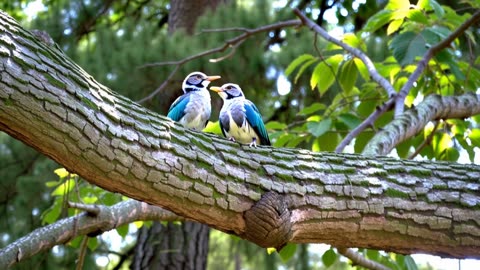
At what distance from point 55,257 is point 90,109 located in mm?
4136

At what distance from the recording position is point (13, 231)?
5.89 m

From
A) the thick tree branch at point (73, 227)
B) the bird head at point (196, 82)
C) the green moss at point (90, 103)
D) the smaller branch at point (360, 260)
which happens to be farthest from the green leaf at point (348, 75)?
the green moss at point (90, 103)

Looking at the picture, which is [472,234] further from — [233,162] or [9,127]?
[9,127]

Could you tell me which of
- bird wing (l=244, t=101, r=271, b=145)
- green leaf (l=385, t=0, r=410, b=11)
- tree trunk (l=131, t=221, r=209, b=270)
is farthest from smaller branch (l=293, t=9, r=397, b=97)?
tree trunk (l=131, t=221, r=209, b=270)

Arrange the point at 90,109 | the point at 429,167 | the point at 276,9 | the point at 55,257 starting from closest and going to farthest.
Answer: the point at 90,109
the point at 429,167
the point at 55,257
the point at 276,9

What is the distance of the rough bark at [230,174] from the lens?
6.87 ft

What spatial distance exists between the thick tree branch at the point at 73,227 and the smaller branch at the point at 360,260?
0.91 meters

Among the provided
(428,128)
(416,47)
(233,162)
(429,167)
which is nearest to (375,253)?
(428,128)

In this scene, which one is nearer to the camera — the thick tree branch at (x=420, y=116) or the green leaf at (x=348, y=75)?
the thick tree branch at (x=420, y=116)

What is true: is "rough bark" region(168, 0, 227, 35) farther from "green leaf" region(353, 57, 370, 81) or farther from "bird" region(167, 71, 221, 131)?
"bird" region(167, 71, 221, 131)

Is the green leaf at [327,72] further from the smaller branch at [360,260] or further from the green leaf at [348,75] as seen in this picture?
the smaller branch at [360,260]

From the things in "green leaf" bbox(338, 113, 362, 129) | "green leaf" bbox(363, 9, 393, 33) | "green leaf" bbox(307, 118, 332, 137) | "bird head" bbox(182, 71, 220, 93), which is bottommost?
"green leaf" bbox(307, 118, 332, 137)

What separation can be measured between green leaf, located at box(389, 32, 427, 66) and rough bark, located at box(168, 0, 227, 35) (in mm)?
3271

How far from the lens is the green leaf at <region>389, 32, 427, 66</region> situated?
385 centimetres
